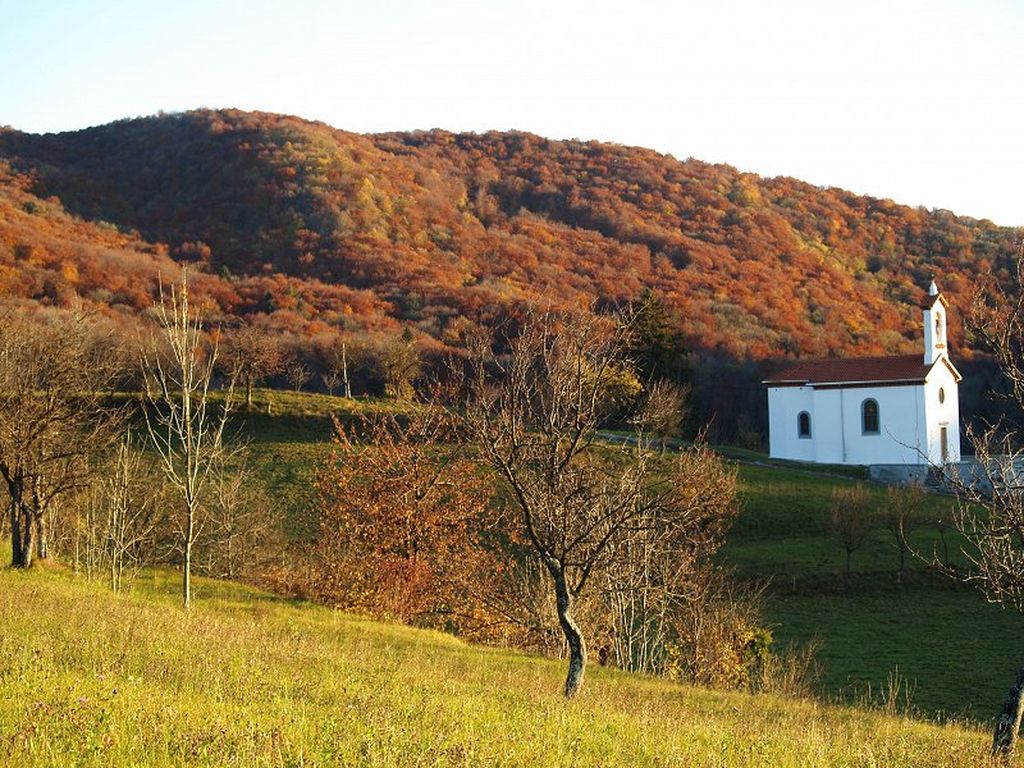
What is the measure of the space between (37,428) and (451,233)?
8920 cm

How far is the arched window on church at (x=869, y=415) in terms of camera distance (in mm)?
50500

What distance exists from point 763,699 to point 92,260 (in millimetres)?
79295

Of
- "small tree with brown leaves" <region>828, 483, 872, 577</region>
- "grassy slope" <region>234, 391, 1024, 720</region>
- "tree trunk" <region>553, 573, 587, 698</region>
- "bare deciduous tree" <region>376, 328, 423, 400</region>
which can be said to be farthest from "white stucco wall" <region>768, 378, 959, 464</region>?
"tree trunk" <region>553, 573, 587, 698</region>

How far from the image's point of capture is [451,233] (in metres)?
106

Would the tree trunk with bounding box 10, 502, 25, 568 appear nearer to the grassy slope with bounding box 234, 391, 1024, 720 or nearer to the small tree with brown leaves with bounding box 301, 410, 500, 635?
the small tree with brown leaves with bounding box 301, 410, 500, 635

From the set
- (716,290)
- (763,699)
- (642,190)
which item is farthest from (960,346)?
(763,699)

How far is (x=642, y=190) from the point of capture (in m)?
122

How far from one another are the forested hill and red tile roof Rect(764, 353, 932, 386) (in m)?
21.2

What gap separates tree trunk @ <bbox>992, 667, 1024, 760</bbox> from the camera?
32.2ft

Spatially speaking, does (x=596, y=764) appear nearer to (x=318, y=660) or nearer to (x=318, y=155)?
(x=318, y=660)

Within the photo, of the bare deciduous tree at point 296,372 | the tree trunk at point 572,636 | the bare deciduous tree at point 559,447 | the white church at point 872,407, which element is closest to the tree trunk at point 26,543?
the bare deciduous tree at point 559,447

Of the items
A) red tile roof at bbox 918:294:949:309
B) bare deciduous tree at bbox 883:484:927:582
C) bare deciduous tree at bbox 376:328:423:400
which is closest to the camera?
bare deciduous tree at bbox 883:484:927:582

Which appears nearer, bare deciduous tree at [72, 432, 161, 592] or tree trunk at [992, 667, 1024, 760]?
tree trunk at [992, 667, 1024, 760]

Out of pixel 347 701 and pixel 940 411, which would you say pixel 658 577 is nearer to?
pixel 347 701
